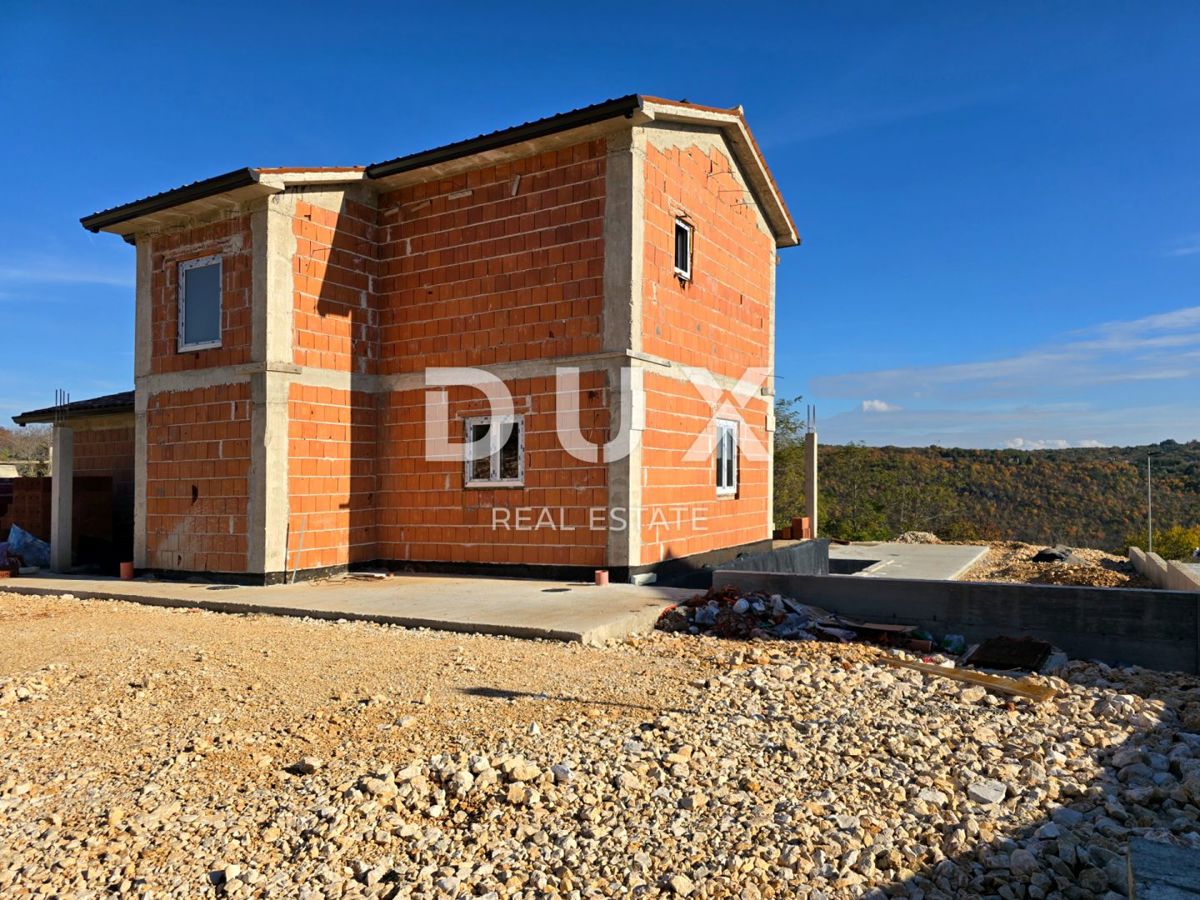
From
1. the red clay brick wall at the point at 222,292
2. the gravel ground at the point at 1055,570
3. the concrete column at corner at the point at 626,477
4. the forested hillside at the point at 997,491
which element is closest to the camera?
the concrete column at corner at the point at 626,477

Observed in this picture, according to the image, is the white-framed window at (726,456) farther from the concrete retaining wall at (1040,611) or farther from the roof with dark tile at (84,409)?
the roof with dark tile at (84,409)

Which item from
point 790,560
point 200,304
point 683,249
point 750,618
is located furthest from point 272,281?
point 790,560

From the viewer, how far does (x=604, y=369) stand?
32.2 feet

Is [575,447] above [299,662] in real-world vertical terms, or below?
above

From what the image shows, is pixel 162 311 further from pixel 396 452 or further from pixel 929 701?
pixel 929 701

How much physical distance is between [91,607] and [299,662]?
4582 mm

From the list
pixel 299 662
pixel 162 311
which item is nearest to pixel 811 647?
pixel 299 662

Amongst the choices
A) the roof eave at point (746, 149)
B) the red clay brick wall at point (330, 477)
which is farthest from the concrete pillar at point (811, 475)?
the red clay brick wall at point (330, 477)

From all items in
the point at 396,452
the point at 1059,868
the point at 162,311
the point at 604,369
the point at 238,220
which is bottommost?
the point at 1059,868

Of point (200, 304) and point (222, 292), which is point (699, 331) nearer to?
point (222, 292)

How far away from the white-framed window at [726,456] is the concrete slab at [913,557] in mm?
2506

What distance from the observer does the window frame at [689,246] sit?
422 inches

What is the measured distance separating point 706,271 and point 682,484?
10.8ft

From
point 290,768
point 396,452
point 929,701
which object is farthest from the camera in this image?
point 396,452
